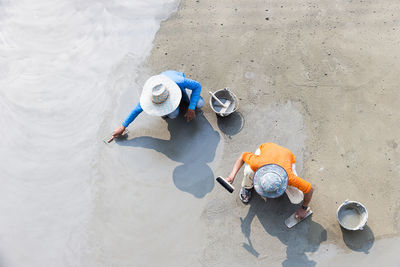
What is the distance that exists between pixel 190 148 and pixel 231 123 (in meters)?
0.59

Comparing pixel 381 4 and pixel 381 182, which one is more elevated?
pixel 381 4

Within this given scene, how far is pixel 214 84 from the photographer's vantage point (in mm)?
3705

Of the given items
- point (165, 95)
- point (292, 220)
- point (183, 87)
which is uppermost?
point (165, 95)

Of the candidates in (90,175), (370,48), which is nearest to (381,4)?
(370,48)

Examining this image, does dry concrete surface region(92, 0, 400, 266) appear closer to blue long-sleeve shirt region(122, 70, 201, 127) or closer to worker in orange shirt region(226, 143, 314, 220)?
blue long-sleeve shirt region(122, 70, 201, 127)

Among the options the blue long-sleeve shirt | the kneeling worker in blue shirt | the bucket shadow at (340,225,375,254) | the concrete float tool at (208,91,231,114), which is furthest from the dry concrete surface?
the kneeling worker in blue shirt

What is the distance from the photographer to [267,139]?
344 cm

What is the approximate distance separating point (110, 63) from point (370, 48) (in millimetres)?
3434

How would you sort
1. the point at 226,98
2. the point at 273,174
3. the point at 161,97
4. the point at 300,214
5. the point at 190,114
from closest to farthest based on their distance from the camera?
the point at 273,174 < the point at 161,97 < the point at 300,214 < the point at 190,114 < the point at 226,98

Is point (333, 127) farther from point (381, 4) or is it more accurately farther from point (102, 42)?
point (102, 42)

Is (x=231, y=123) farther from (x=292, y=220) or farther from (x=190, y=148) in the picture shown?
(x=292, y=220)

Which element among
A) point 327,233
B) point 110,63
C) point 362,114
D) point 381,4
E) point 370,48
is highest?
point 110,63

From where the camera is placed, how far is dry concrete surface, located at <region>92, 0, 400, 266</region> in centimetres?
312

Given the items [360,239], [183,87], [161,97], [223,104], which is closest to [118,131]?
[161,97]
